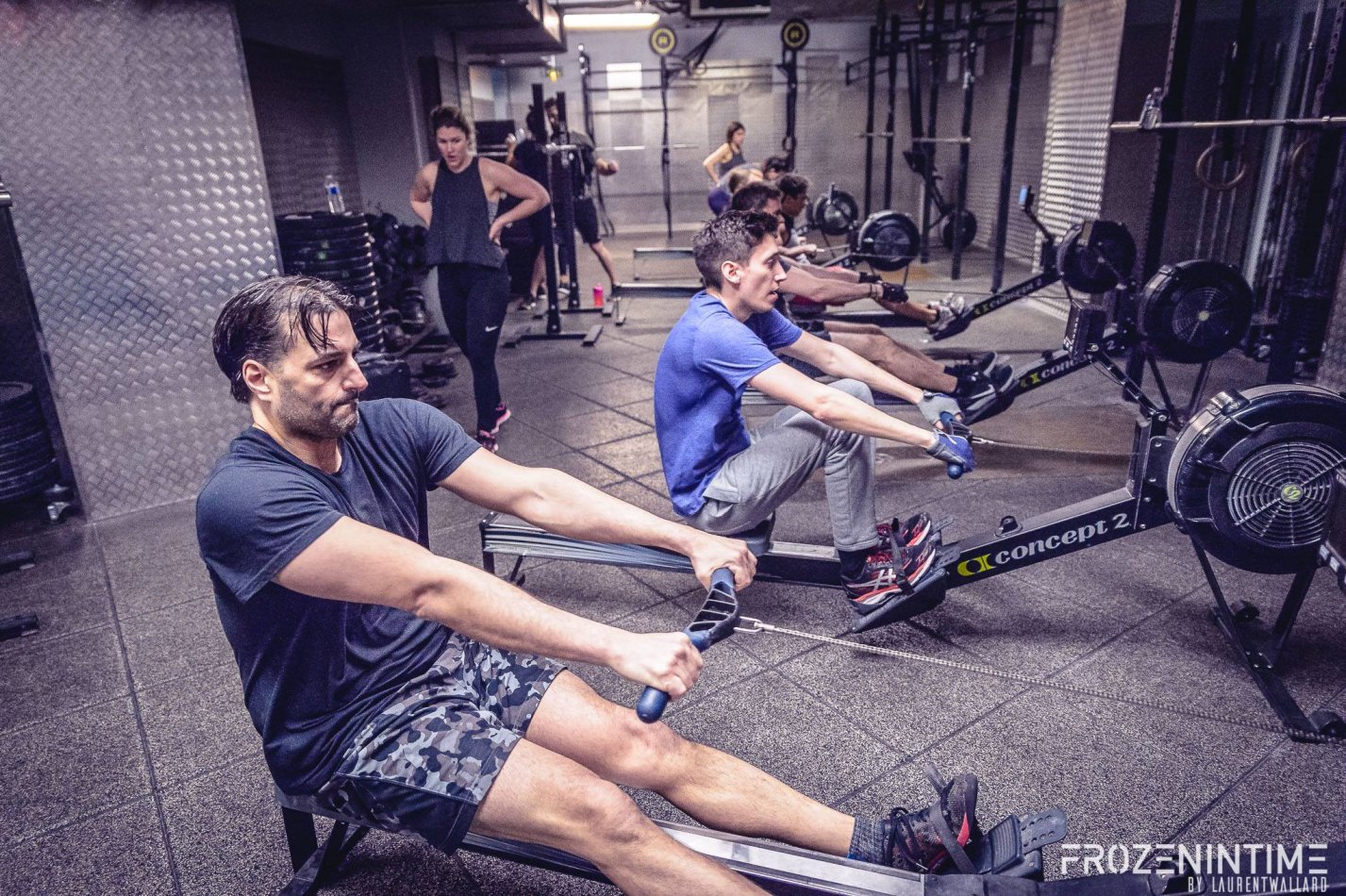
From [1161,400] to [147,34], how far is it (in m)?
4.95

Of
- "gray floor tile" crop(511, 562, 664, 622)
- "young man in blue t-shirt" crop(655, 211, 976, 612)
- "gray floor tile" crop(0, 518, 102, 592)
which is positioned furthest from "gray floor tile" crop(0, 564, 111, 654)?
"young man in blue t-shirt" crop(655, 211, 976, 612)

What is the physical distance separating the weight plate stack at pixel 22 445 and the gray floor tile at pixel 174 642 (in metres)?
1.25

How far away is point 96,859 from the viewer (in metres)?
1.83

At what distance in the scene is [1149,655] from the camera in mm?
2391

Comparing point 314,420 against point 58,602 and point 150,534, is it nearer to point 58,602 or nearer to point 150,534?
point 58,602

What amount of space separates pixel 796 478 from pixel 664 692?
1.36 m

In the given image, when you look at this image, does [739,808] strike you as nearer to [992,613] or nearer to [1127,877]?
[1127,877]

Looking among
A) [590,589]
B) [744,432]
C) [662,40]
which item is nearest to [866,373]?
[744,432]

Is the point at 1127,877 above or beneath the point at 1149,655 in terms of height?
above

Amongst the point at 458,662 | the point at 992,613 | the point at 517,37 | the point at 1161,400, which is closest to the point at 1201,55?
the point at 1161,400

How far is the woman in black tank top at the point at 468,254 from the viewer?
4.06m

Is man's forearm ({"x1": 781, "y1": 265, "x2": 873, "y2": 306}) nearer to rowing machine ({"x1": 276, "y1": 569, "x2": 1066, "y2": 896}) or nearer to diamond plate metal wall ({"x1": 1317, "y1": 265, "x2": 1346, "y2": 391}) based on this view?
diamond plate metal wall ({"x1": 1317, "y1": 265, "x2": 1346, "y2": 391})

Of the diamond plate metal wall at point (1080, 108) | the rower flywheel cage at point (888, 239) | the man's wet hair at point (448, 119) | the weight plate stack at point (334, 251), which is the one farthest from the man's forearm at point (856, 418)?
the diamond plate metal wall at point (1080, 108)

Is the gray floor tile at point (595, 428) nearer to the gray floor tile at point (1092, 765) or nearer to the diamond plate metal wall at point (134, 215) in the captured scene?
the diamond plate metal wall at point (134, 215)
